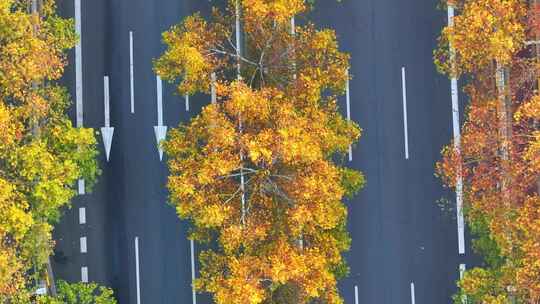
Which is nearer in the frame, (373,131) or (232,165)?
(232,165)

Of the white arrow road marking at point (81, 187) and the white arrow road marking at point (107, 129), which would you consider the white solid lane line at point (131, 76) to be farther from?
the white arrow road marking at point (81, 187)

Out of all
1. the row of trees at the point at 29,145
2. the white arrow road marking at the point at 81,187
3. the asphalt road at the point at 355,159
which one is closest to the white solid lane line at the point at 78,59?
the asphalt road at the point at 355,159

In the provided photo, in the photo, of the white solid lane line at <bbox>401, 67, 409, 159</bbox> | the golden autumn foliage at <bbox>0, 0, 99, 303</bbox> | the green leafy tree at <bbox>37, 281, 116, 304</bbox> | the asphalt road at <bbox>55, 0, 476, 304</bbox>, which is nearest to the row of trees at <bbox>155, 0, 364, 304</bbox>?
the golden autumn foliage at <bbox>0, 0, 99, 303</bbox>

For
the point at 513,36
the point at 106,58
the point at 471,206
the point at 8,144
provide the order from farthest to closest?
1. the point at 106,58
2. the point at 471,206
3. the point at 513,36
4. the point at 8,144

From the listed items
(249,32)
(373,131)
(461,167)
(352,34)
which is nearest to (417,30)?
(352,34)

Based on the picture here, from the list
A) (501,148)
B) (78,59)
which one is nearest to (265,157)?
(501,148)

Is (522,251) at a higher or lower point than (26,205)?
lower

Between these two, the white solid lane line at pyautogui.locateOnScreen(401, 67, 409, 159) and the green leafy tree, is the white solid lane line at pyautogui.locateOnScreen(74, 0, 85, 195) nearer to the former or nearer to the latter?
the green leafy tree

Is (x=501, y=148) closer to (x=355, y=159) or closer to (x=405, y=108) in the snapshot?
(x=405, y=108)

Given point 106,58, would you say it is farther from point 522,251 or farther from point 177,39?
point 522,251
